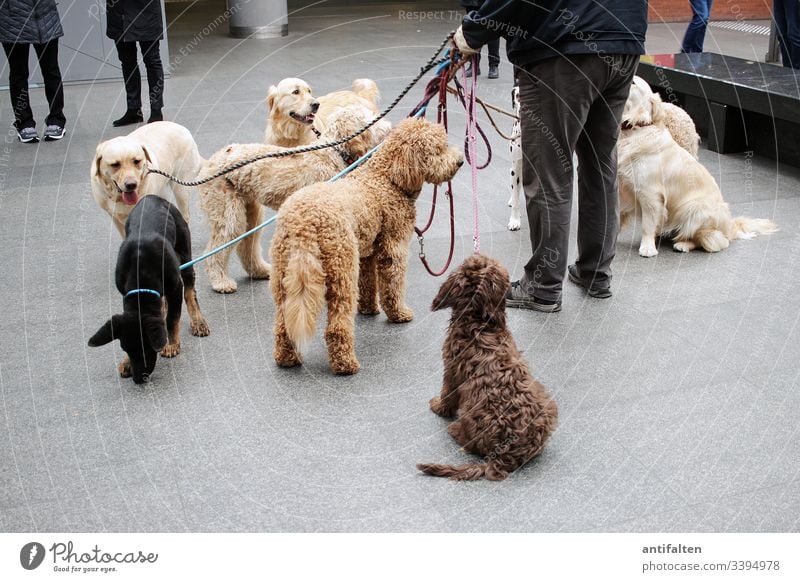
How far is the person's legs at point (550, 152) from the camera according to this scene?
3922mm

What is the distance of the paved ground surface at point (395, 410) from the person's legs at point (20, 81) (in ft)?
8.03

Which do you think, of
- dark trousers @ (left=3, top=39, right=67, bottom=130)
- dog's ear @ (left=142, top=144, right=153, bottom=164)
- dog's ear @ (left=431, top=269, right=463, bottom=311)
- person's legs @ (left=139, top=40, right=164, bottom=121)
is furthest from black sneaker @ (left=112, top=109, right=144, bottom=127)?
dog's ear @ (left=431, top=269, right=463, bottom=311)

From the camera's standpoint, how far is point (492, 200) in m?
6.15

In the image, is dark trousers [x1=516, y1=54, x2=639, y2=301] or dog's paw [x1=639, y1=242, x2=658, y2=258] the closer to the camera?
dark trousers [x1=516, y1=54, x2=639, y2=301]

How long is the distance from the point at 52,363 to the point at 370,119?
2079mm

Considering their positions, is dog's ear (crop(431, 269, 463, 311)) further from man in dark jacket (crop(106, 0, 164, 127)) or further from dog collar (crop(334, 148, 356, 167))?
man in dark jacket (crop(106, 0, 164, 127))

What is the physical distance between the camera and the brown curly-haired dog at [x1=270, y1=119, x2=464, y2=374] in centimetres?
355

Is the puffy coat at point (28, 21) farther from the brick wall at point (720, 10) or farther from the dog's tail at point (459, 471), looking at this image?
the brick wall at point (720, 10)

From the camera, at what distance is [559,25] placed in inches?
149

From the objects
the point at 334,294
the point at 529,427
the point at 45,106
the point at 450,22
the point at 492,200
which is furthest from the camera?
the point at 450,22

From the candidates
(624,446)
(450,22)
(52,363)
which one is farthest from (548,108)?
(450,22)

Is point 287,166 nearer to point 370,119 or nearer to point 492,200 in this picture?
point 370,119

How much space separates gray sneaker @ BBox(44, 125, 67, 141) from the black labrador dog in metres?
4.60

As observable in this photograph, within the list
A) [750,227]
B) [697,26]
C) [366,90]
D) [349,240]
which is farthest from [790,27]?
[349,240]
